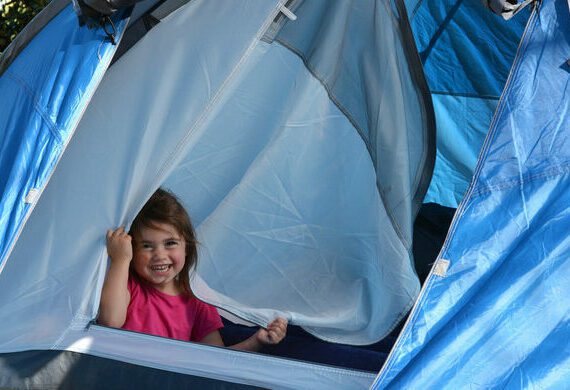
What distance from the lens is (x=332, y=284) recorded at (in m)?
2.52

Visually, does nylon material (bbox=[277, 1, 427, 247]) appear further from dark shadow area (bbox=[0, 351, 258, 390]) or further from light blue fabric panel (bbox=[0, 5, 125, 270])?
dark shadow area (bbox=[0, 351, 258, 390])

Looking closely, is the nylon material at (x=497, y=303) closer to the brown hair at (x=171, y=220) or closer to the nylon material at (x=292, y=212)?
the nylon material at (x=292, y=212)

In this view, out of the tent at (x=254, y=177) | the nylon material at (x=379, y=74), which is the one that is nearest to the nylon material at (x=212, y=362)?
the tent at (x=254, y=177)

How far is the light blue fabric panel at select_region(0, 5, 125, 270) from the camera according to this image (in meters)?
2.00

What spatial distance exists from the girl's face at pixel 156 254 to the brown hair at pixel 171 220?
0.06 feet

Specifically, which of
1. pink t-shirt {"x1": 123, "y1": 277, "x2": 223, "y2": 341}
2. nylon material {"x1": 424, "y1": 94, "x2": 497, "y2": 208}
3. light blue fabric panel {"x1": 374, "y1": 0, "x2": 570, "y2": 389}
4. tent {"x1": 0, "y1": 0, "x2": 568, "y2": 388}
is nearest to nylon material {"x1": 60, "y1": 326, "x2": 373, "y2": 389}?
tent {"x1": 0, "y1": 0, "x2": 568, "y2": 388}

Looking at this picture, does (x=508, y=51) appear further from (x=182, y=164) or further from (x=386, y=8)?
(x=182, y=164)

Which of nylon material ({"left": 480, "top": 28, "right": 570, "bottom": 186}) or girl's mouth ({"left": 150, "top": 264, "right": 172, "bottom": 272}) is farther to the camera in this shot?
girl's mouth ({"left": 150, "top": 264, "right": 172, "bottom": 272})

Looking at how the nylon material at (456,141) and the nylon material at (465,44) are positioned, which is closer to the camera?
the nylon material at (465,44)

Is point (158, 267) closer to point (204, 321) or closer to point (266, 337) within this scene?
point (204, 321)

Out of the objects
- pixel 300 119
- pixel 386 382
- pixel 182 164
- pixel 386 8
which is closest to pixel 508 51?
pixel 386 8

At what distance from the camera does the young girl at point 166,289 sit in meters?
2.26

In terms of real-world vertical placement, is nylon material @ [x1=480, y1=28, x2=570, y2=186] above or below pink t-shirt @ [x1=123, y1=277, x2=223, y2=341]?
above

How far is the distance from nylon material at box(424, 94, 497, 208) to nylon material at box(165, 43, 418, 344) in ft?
1.16
